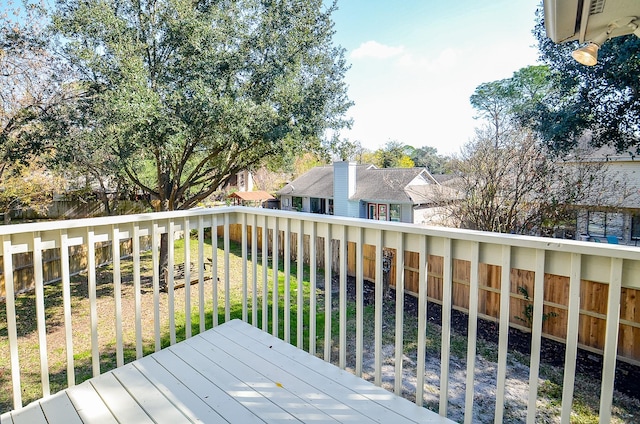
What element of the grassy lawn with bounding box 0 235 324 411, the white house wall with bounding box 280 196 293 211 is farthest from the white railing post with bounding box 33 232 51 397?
the white house wall with bounding box 280 196 293 211

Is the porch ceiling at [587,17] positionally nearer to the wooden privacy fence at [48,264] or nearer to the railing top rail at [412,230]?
the railing top rail at [412,230]

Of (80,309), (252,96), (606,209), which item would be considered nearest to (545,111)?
(606,209)

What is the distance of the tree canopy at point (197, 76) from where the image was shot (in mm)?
5270

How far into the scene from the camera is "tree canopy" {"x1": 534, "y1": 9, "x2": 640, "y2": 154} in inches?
213

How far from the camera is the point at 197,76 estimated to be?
18.2 ft

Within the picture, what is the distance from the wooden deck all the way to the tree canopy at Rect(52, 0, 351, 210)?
3985mm

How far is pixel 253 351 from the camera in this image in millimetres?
2174

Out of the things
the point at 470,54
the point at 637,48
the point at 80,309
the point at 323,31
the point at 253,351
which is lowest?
the point at 80,309

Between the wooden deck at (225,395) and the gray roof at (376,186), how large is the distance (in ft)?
38.4

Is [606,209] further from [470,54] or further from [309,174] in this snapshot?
[309,174]

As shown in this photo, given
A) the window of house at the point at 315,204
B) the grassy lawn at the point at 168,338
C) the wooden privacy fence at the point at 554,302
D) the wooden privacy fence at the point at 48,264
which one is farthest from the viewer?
the window of house at the point at 315,204

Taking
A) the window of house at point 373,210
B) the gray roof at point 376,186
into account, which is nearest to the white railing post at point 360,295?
the gray roof at point 376,186

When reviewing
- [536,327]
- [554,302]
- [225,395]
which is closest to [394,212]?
[554,302]

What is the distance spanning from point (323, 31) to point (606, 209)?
21.2ft
